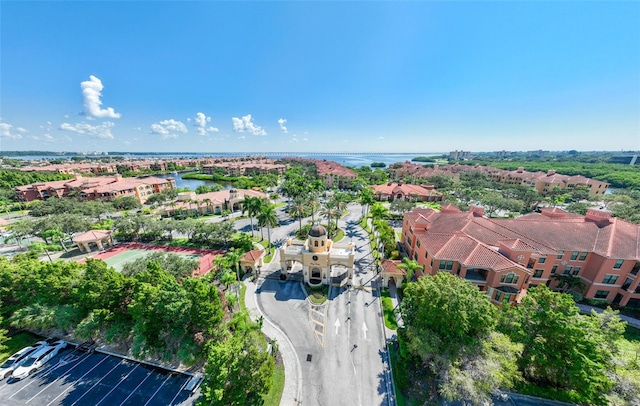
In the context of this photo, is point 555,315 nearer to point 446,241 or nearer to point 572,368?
point 572,368

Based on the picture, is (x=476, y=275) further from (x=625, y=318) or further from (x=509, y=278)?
(x=625, y=318)

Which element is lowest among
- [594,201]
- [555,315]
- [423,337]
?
[594,201]

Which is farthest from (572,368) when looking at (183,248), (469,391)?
(183,248)

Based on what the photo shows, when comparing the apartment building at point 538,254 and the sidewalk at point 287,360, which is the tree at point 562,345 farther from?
the sidewalk at point 287,360

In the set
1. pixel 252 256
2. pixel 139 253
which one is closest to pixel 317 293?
pixel 252 256

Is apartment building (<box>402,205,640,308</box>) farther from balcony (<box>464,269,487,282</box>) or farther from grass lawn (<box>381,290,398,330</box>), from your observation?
grass lawn (<box>381,290,398,330</box>)

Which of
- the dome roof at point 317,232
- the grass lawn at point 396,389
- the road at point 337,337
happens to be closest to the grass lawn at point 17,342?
the road at point 337,337
